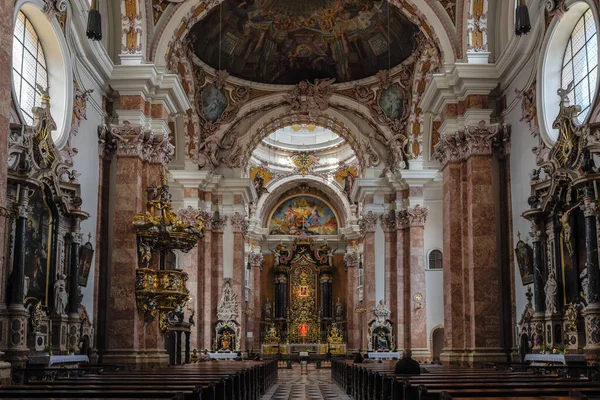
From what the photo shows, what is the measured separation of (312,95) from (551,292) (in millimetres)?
14649

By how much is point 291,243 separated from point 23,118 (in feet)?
101

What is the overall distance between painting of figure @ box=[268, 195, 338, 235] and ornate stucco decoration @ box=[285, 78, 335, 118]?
16.2m

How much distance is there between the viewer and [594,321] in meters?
10.4

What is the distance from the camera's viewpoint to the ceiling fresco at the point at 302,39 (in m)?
22.4

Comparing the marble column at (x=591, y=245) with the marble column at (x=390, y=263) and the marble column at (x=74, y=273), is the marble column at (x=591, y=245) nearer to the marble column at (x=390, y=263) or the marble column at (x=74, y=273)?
the marble column at (x=74, y=273)

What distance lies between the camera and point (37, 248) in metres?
11.8

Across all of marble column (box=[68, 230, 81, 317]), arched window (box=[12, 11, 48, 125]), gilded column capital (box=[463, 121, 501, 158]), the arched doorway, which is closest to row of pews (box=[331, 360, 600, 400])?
marble column (box=[68, 230, 81, 317])

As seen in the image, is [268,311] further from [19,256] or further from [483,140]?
[19,256]

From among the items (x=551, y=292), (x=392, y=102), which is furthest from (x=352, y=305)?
(x=551, y=292)

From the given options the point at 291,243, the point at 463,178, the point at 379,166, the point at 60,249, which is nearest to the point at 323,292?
the point at 291,243

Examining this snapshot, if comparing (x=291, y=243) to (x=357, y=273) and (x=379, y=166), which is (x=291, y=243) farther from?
(x=379, y=166)

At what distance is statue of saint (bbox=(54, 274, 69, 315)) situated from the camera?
40.4 feet

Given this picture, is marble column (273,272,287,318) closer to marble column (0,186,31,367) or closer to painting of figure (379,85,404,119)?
painting of figure (379,85,404,119)

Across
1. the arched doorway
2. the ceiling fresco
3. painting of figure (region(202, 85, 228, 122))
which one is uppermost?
the ceiling fresco
